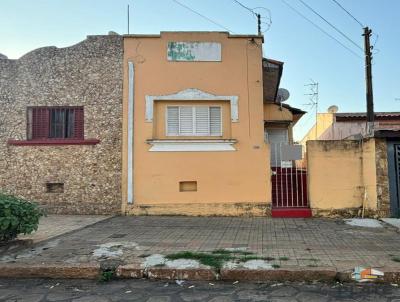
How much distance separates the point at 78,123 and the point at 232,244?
267 inches

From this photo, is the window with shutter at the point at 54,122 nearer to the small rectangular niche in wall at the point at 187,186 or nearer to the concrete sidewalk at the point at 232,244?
the concrete sidewalk at the point at 232,244

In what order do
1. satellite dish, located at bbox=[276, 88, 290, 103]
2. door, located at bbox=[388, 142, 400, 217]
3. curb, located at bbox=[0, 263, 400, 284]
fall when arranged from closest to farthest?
curb, located at bbox=[0, 263, 400, 284] → door, located at bbox=[388, 142, 400, 217] → satellite dish, located at bbox=[276, 88, 290, 103]

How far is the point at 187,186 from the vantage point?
11516 millimetres

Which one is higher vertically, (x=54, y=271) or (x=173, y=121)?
(x=173, y=121)

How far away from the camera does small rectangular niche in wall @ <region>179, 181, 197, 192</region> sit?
11453mm

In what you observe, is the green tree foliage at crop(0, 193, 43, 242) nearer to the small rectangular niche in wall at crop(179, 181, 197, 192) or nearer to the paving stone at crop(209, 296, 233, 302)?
the paving stone at crop(209, 296, 233, 302)

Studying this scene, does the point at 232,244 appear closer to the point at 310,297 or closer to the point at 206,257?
the point at 206,257

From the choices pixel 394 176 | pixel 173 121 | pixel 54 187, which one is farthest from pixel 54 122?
pixel 394 176

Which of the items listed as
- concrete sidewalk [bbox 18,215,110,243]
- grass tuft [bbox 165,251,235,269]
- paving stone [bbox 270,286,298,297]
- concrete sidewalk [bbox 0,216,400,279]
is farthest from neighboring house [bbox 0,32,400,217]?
paving stone [bbox 270,286,298,297]

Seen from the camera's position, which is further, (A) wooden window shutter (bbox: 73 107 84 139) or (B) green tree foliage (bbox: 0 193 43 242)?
(A) wooden window shutter (bbox: 73 107 84 139)

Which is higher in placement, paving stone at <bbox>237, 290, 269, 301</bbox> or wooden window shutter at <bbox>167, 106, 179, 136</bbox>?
wooden window shutter at <bbox>167, 106, 179, 136</bbox>

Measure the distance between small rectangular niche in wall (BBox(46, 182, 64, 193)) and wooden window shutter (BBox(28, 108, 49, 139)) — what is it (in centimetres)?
146

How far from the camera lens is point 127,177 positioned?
11445 millimetres

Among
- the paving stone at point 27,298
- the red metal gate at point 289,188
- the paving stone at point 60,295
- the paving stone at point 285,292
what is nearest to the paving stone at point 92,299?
the paving stone at point 60,295
